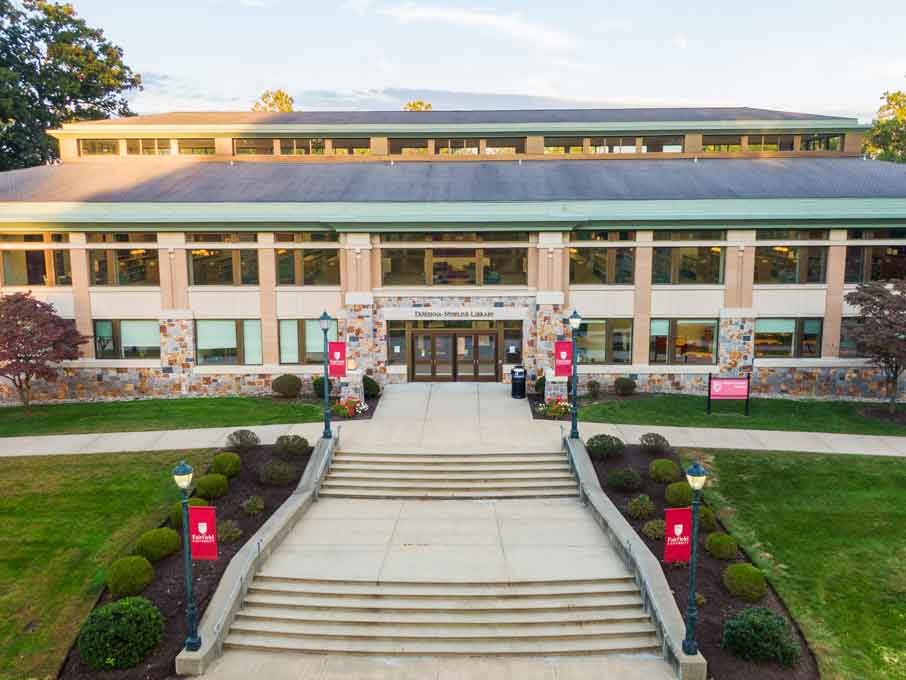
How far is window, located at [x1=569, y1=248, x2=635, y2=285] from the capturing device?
31625 millimetres

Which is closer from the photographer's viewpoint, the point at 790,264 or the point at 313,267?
the point at 790,264

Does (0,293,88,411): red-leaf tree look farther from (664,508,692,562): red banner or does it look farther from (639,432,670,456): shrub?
(664,508,692,562): red banner

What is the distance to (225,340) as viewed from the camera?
32094mm

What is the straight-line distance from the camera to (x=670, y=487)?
20.7 metres

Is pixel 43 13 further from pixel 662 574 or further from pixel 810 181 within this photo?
pixel 662 574

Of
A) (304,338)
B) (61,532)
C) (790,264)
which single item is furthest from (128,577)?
(790,264)

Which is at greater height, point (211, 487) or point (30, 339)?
point (30, 339)

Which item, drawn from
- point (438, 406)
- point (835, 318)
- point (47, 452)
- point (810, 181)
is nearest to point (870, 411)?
point (835, 318)

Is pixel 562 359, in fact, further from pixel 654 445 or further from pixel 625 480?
pixel 625 480

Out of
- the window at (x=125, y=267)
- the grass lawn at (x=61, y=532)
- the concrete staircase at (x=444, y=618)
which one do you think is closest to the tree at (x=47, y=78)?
the window at (x=125, y=267)

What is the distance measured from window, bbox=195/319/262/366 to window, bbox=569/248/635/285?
45.4 feet

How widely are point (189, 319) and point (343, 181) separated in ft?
32.7

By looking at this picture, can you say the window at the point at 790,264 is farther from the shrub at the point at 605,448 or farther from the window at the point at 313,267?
the window at the point at 313,267

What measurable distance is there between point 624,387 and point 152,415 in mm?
19058
